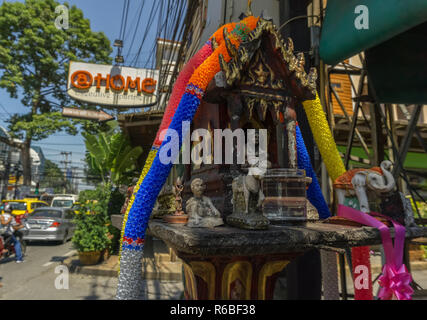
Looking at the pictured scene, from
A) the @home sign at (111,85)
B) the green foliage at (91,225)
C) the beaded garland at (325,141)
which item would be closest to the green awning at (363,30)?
the beaded garland at (325,141)

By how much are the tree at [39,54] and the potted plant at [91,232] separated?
11491 millimetres

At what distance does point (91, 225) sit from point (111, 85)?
4866mm

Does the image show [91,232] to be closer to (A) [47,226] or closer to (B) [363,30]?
(A) [47,226]

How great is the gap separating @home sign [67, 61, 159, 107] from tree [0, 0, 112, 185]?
1006 cm

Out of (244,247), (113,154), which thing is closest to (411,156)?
(244,247)

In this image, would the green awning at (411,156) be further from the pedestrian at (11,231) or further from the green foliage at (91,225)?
the pedestrian at (11,231)

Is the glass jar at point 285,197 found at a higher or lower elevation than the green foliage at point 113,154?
lower

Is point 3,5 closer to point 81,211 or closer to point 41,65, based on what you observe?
point 41,65

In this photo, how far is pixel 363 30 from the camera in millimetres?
2656

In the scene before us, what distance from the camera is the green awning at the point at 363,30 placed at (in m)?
2.28

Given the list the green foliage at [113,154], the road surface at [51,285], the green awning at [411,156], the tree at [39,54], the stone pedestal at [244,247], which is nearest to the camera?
the stone pedestal at [244,247]

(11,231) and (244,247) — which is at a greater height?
(244,247)
